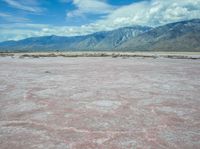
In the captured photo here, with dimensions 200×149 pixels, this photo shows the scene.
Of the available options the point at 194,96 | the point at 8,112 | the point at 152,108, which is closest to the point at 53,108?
the point at 8,112

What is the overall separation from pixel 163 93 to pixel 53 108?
6.02 metres

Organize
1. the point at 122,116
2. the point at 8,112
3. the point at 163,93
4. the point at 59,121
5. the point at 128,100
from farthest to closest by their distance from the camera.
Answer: the point at 163,93 < the point at 128,100 < the point at 8,112 < the point at 122,116 < the point at 59,121

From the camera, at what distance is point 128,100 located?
11125 mm

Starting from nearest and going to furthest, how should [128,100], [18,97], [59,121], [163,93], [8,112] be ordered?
1. [59,121]
2. [8,112]
3. [128,100]
4. [18,97]
5. [163,93]

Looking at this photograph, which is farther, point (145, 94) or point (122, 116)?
point (145, 94)

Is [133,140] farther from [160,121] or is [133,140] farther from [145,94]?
[145,94]

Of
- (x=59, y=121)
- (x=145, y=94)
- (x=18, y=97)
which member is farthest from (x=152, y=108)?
(x=18, y=97)

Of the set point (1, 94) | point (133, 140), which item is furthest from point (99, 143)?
point (1, 94)

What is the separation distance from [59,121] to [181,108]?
4858 mm

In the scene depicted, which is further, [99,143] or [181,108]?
[181,108]

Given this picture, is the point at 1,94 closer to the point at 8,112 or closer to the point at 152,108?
the point at 8,112

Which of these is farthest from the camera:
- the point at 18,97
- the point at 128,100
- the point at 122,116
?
the point at 18,97

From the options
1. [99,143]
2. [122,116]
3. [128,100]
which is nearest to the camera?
[99,143]

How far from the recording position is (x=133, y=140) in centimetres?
647
